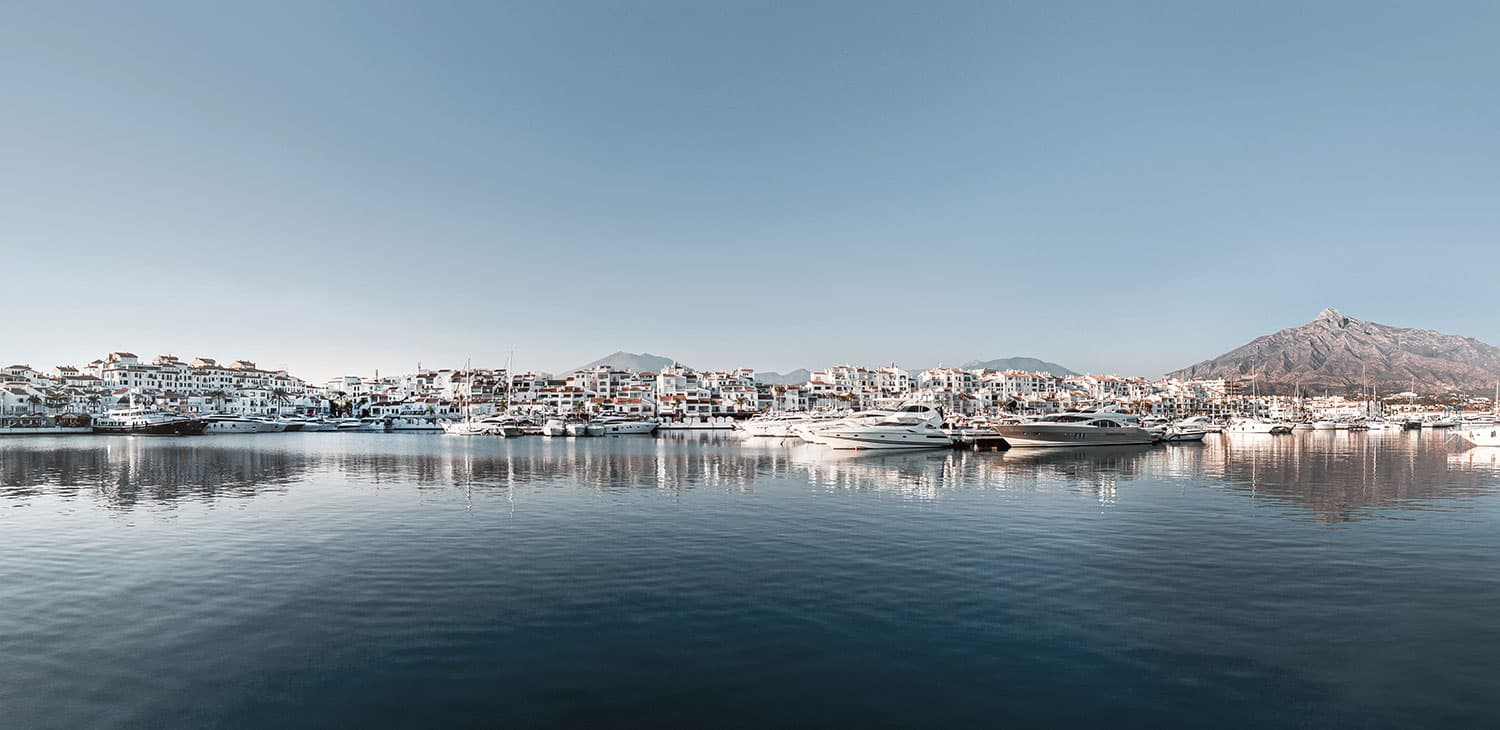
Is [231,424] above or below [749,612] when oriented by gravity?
below

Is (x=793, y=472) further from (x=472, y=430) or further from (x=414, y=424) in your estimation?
(x=414, y=424)

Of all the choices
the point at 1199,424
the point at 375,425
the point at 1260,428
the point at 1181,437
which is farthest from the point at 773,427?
the point at 375,425

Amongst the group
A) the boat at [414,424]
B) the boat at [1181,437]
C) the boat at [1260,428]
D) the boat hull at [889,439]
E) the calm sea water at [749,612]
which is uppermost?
the calm sea water at [749,612]

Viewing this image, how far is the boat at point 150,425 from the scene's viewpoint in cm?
8594

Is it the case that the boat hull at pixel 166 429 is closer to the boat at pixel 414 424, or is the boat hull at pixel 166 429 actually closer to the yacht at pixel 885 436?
the boat at pixel 414 424

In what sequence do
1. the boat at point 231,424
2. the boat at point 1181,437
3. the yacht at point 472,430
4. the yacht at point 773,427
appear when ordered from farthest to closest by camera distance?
the boat at point 231,424
the yacht at point 472,430
the yacht at point 773,427
the boat at point 1181,437

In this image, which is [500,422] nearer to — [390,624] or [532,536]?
[532,536]

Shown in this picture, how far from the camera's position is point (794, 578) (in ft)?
45.0

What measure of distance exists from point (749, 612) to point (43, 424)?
135 m

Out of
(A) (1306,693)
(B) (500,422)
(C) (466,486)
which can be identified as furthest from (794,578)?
(B) (500,422)

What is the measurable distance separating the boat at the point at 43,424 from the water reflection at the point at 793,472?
168 ft

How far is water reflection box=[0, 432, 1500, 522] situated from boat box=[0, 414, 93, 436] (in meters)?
51.2

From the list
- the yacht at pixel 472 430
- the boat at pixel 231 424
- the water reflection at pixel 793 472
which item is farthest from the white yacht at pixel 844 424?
the boat at pixel 231 424

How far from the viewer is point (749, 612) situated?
1142cm
